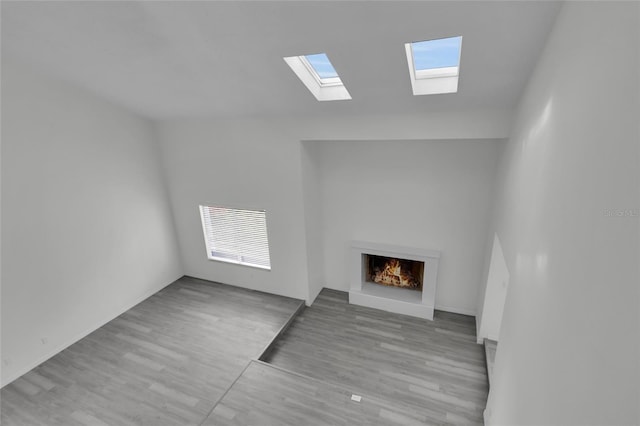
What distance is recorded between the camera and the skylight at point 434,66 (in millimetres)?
2547

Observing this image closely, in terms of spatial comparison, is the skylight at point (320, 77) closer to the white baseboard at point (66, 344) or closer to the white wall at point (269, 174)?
the white wall at point (269, 174)

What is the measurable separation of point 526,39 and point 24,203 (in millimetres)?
5527

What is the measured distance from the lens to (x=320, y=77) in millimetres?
3303

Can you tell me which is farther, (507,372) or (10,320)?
(10,320)

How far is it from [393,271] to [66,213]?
517 centimetres

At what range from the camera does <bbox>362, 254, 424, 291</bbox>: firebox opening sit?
4.93m

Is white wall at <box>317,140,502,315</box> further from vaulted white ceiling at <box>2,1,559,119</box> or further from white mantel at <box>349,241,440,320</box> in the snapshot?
vaulted white ceiling at <box>2,1,559,119</box>

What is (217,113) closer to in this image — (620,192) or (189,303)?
(189,303)

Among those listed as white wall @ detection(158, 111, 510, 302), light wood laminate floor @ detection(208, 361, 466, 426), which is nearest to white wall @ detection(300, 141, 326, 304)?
white wall @ detection(158, 111, 510, 302)

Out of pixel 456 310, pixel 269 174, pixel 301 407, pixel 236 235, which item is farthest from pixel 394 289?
pixel 236 235

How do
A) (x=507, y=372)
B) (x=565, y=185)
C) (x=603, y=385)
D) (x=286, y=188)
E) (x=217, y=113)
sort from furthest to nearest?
(x=286, y=188), (x=217, y=113), (x=507, y=372), (x=565, y=185), (x=603, y=385)

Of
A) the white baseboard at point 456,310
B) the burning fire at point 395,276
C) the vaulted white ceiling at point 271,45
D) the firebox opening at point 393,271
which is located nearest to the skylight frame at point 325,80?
the vaulted white ceiling at point 271,45

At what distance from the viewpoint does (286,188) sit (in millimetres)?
4508

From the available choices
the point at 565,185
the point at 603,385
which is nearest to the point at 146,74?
the point at 565,185
